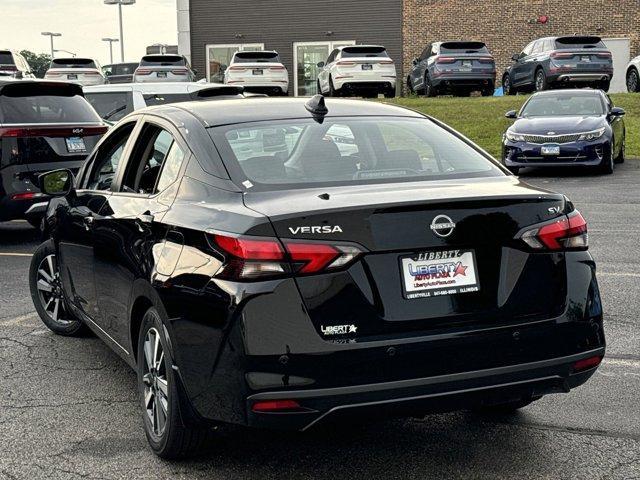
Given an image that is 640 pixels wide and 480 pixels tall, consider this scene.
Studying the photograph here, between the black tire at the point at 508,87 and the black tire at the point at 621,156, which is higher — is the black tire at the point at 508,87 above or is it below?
above

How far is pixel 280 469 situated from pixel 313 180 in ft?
4.17

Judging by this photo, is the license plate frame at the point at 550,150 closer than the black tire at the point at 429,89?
Yes

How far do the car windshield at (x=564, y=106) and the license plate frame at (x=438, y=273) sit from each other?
16.2 metres

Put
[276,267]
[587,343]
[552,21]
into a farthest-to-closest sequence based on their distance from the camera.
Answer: [552,21] < [587,343] < [276,267]

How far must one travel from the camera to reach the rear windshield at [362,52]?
29.4 meters

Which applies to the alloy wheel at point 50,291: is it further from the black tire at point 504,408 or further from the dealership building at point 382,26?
the dealership building at point 382,26

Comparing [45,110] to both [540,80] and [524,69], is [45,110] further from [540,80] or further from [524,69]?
[524,69]

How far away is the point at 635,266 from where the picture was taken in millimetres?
9375

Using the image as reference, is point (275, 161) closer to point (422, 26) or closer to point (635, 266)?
point (635, 266)

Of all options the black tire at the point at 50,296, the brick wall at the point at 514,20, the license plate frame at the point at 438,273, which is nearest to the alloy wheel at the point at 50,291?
the black tire at the point at 50,296

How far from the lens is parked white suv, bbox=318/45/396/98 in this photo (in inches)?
1141

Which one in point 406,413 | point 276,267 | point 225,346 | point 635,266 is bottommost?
point 635,266

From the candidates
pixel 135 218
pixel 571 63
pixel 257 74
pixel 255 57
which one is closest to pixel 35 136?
pixel 135 218

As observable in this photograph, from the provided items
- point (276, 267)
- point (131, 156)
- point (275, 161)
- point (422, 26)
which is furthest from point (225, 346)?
point (422, 26)
